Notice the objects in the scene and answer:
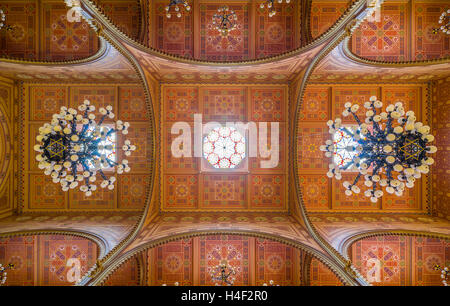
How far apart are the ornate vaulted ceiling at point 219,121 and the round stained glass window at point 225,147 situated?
382 mm

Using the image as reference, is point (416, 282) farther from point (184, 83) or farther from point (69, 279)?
point (69, 279)

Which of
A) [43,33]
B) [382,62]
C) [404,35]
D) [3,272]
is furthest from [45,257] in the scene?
[404,35]

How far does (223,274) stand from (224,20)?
27.5 ft

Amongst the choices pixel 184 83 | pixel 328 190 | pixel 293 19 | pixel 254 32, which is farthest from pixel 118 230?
pixel 293 19

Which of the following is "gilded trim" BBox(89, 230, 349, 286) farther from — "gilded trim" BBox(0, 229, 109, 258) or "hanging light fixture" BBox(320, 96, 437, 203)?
"hanging light fixture" BBox(320, 96, 437, 203)

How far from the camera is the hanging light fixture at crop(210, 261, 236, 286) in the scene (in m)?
7.47

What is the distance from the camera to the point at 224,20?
24.4ft

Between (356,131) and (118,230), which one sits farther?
(118,230)

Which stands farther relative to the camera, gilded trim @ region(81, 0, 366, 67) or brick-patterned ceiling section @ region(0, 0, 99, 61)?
brick-patterned ceiling section @ region(0, 0, 99, 61)

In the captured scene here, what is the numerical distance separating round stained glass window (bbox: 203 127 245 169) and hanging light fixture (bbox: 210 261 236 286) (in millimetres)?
3508

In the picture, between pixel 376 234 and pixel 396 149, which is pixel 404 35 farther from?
pixel 376 234

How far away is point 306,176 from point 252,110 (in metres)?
3.16

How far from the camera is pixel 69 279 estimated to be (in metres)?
7.88

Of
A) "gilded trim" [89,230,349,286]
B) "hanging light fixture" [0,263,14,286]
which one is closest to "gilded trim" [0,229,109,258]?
"gilded trim" [89,230,349,286]
